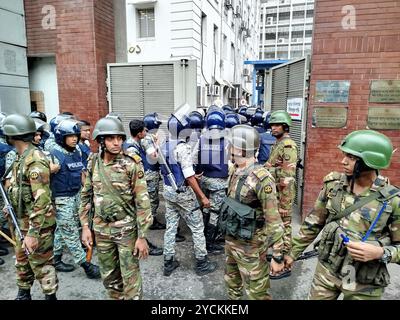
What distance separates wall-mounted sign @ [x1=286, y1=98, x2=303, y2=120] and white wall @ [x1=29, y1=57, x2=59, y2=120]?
5.14m

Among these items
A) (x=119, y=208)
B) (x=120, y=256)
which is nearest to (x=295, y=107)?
(x=119, y=208)

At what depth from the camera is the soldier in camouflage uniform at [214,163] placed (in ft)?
12.7

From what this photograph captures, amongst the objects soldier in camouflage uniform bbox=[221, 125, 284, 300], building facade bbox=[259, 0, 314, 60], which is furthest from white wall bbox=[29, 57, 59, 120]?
building facade bbox=[259, 0, 314, 60]

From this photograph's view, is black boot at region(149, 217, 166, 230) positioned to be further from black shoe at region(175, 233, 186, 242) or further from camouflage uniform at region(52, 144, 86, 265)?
camouflage uniform at region(52, 144, 86, 265)

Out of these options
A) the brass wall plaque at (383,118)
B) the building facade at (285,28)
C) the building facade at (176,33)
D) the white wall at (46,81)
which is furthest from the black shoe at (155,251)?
the building facade at (285,28)

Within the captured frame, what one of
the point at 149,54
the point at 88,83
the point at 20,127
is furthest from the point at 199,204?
the point at 149,54

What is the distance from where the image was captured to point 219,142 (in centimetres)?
386

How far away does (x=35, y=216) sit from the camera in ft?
8.36

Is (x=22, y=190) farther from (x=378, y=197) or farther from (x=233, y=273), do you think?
(x=378, y=197)

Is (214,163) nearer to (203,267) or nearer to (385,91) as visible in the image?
(203,267)

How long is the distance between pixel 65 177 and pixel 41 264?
105cm

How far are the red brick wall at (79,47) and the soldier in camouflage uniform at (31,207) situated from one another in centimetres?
352

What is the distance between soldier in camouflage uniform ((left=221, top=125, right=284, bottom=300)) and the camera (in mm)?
2283

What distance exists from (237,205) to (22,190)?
6.52 ft
